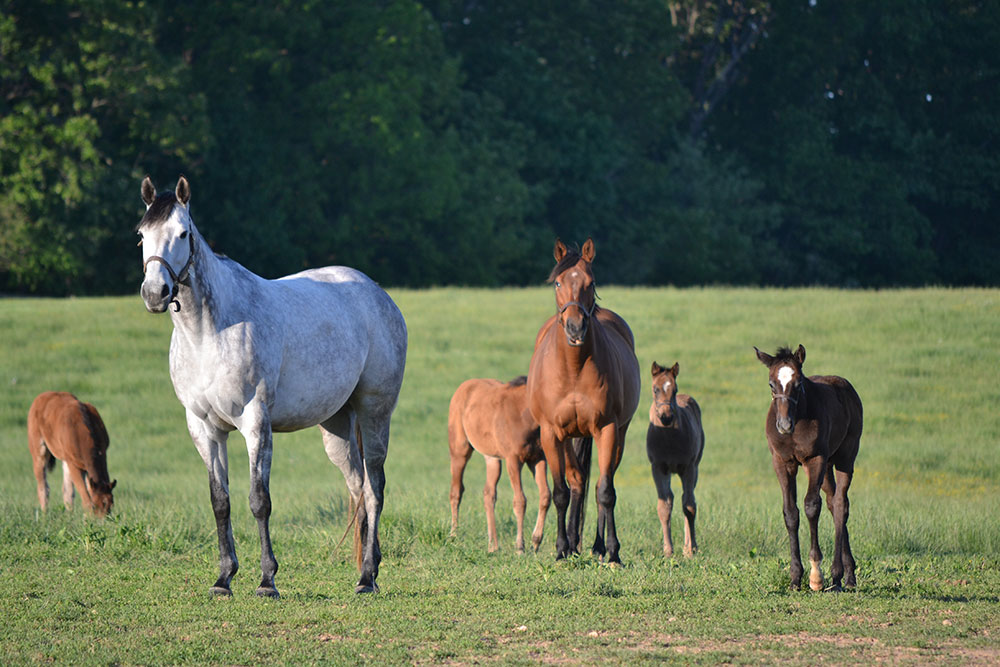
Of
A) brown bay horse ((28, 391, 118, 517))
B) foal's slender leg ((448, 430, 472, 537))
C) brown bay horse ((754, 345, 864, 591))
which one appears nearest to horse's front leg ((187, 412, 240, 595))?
brown bay horse ((754, 345, 864, 591))

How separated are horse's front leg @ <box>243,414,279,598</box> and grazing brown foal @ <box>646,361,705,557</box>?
477 centimetres

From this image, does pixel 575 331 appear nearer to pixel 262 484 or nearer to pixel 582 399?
pixel 582 399

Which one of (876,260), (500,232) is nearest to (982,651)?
(500,232)

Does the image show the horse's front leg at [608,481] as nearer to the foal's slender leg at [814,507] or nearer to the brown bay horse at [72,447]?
the foal's slender leg at [814,507]

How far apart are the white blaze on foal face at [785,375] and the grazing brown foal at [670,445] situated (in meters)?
3.64

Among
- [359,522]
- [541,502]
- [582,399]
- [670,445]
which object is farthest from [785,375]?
[670,445]

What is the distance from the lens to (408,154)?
151 ft

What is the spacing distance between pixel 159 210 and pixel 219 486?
2.06 metres

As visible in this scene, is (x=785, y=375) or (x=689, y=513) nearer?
(x=785, y=375)

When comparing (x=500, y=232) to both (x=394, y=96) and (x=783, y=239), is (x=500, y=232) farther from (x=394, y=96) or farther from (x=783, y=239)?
(x=783, y=239)

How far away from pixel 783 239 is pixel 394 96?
823 inches

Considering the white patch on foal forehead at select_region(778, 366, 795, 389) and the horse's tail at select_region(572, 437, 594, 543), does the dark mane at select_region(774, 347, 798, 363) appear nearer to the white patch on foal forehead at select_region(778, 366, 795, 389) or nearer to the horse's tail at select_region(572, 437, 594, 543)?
the white patch on foal forehead at select_region(778, 366, 795, 389)

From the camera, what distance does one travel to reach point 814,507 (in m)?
8.96

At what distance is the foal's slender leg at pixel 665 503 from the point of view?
39.7ft
